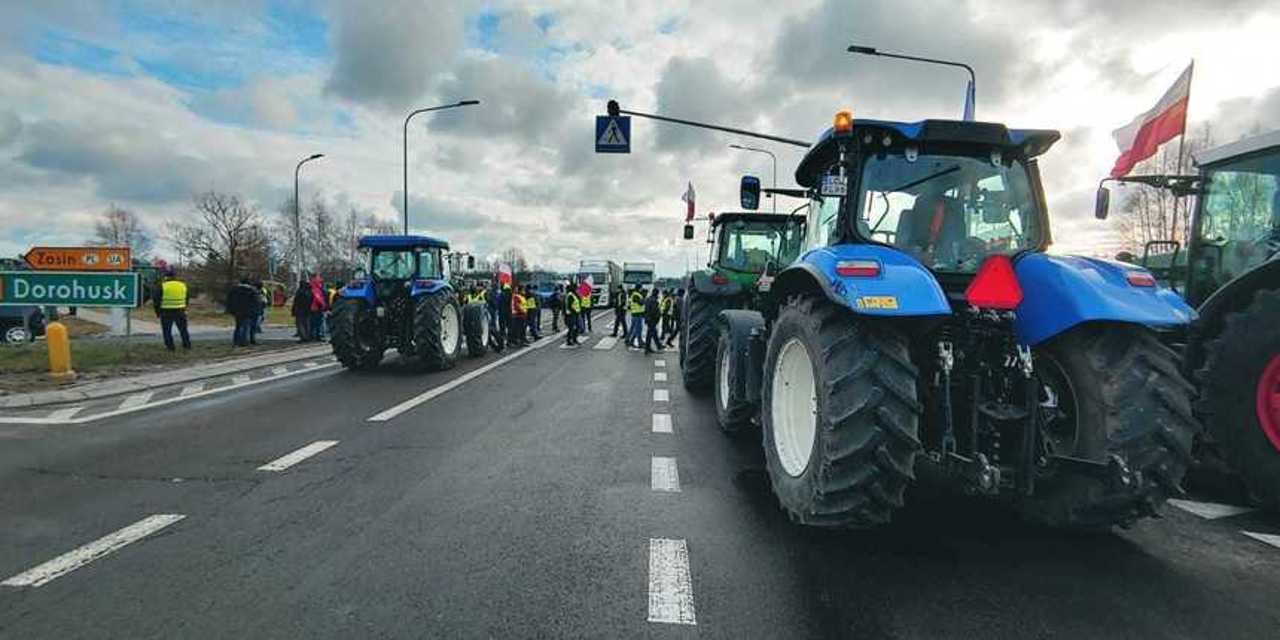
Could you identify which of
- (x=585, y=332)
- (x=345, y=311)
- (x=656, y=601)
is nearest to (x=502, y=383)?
(x=345, y=311)

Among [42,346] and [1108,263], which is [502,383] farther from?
[42,346]

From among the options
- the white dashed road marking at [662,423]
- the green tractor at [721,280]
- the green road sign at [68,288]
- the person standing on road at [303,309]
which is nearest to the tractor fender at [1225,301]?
the white dashed road marking at [662,423]

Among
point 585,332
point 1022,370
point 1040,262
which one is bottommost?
point 585,332

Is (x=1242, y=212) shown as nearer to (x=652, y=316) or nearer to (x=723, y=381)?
(x=723, y=381)

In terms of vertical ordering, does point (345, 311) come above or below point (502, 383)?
above

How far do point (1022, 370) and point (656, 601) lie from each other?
89.4 inches

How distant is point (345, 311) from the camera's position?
12.9m

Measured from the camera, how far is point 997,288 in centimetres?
382

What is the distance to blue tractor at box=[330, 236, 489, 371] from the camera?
41.9 ft

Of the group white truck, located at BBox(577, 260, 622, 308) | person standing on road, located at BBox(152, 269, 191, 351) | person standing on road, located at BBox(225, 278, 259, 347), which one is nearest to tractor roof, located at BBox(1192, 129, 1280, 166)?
person standing on road, located at BBox(152, 269, 191, 351)

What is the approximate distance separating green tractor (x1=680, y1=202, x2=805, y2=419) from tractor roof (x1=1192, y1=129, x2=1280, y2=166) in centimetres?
470

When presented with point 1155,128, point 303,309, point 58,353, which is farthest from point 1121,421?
point 303,309

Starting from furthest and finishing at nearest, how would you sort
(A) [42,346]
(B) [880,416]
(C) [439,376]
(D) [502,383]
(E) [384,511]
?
(A) [42,346], (C) [439,376], (D) [502,383], (E) [384,511], (B) [880,416]

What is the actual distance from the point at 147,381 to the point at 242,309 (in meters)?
6.24
